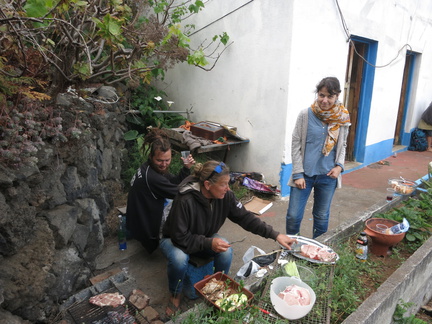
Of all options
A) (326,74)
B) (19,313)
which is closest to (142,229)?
(19,313)

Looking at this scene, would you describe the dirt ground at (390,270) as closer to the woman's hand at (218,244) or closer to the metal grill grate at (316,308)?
the metal grill grate at (316,308)

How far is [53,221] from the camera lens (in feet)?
9.47

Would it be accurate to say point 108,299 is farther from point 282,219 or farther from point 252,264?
point 282,219

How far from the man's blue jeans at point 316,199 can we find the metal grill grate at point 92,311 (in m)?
1.75

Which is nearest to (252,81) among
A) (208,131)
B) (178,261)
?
(208,131)

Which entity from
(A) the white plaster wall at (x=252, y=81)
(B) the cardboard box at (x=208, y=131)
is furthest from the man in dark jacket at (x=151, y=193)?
(A) the white plaster wall at (x=252, y=81)

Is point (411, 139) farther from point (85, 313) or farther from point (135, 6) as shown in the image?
point (85, 313)

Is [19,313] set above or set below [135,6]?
below

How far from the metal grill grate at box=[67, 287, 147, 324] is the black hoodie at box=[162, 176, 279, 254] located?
70cm

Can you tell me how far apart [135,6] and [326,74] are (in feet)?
11.9

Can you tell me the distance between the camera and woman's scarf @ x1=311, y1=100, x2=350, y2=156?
314 centimetres

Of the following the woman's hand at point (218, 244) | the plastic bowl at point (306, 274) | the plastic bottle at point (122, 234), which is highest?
the woman's hand at point (218, 244)

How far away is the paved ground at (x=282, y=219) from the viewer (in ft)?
11.2

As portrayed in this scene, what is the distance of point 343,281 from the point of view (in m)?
2.50
